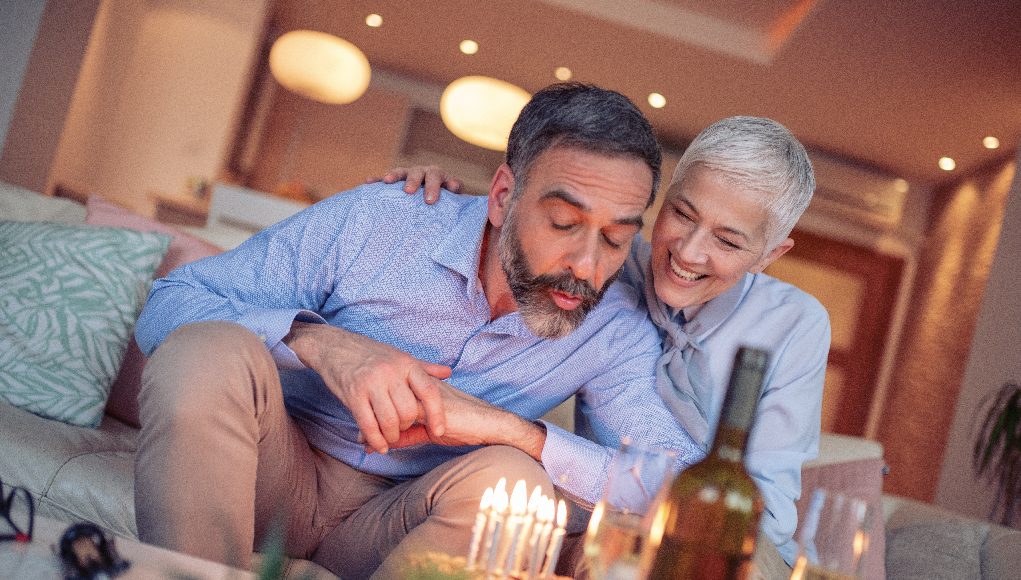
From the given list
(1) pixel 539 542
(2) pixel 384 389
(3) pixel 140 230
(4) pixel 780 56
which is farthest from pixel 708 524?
(4) pixel 780 56

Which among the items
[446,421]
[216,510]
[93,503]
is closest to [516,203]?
[446,421]

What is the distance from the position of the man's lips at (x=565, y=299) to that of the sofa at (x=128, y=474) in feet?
1.82

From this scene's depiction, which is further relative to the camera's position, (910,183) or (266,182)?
(266,182)

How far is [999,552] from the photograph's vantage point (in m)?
2.17

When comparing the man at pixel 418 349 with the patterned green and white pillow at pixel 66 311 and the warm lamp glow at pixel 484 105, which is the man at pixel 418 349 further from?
the warm lamp glow at pixel 484 105

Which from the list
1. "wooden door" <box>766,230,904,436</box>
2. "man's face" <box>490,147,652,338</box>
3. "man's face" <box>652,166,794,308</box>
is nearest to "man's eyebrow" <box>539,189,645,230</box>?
"man's face" <box>490,147,652,338</box>

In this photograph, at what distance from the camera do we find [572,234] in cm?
152

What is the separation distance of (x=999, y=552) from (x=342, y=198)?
5.60 ft

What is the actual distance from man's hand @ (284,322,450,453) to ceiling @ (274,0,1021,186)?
3.45 meters

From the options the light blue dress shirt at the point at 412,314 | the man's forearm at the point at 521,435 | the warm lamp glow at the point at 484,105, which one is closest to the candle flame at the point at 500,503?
the man's forearm at the point at 521,435

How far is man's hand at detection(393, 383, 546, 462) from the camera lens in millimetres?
1384

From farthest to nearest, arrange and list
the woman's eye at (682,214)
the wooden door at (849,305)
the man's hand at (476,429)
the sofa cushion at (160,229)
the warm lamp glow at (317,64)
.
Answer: the wooden door at (849,305) → the warm lamp glow at (317,64) → the sofa cushion at (160,229) → the woman's eye at (682,214) → the man's hand at (476,429)

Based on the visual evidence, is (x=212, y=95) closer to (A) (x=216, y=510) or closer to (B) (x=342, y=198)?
(B) (x=342, y=198)

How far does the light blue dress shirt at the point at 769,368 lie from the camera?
5.60 feet
